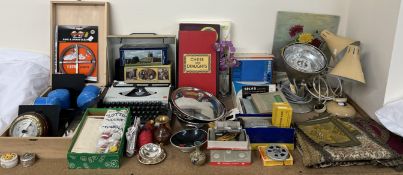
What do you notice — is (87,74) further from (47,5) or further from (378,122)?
(378,122)

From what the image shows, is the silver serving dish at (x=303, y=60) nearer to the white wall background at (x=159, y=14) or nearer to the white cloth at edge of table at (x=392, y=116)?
the white wall background at (x=159, y=14)

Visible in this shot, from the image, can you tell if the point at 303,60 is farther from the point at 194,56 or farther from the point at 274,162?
the point at 274,162

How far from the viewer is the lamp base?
1.35 metres

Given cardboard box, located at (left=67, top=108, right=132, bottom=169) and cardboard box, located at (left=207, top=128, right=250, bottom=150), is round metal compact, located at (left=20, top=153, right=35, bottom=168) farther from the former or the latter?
cardboard box, located at (left=207, top=128, right=250, bottom=150)

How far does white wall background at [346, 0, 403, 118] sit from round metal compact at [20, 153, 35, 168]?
1.15 meters

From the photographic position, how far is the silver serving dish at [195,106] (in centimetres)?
128

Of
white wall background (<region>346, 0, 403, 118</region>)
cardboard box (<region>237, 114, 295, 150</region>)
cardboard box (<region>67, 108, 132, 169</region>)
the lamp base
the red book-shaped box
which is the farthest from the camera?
the red book-shaped box

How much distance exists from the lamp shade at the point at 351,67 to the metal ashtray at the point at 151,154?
2.27ft

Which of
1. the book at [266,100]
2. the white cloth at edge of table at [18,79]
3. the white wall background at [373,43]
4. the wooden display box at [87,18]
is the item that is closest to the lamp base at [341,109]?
the white wall background at [373,43]

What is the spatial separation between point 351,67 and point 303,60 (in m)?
0.21

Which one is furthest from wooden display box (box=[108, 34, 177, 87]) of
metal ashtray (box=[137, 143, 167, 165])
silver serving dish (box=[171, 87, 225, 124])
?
metal ashtray (box=[137, 143, 167, 165])

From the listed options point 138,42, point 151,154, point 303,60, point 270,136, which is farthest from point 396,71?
point 138,42

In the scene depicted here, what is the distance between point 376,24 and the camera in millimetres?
1329

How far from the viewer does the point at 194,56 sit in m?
1.48
